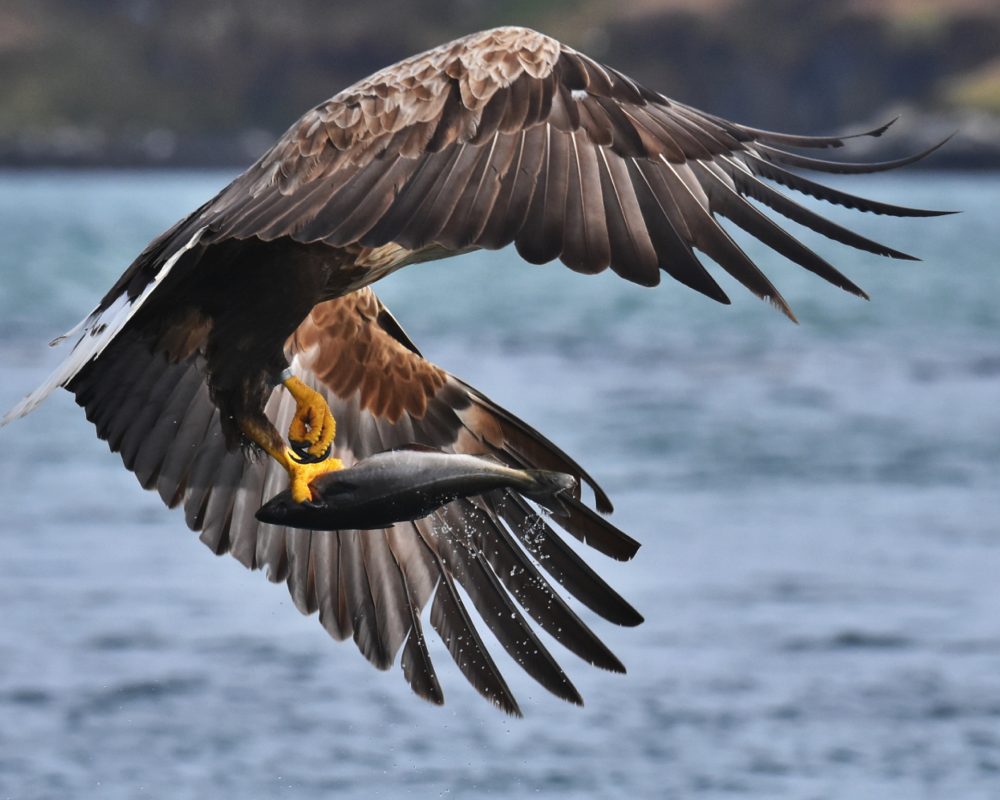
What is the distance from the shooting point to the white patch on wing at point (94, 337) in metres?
4.87

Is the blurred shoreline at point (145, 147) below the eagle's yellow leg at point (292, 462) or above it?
above

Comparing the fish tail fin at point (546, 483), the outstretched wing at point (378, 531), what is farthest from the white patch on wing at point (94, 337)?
the fish tail fin at point (546, 483)

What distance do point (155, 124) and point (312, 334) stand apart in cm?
9758

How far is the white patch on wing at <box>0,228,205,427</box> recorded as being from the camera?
16.0ft

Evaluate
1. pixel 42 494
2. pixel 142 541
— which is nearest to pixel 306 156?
pixel 142 541

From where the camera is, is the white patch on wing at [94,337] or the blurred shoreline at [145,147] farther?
the blurred shoreline at [145,147]

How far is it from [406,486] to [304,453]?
847 mm

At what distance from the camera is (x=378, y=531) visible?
6.23 m

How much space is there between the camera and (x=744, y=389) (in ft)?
67.8

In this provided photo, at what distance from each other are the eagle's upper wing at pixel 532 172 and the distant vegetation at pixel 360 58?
8304 centimetres

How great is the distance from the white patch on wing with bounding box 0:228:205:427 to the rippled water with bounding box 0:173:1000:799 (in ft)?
11.9

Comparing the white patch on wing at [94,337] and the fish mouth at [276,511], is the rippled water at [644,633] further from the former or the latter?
the white patch on wing at [94,337]

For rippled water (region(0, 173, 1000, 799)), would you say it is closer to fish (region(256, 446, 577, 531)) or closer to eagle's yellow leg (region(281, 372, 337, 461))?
eagle's yellow leg (region(281, 372, 337, 461))

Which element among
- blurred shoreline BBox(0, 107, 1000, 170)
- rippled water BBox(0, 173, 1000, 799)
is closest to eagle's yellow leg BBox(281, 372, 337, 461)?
rippled water BBox(0, 173, 1000, 799)
